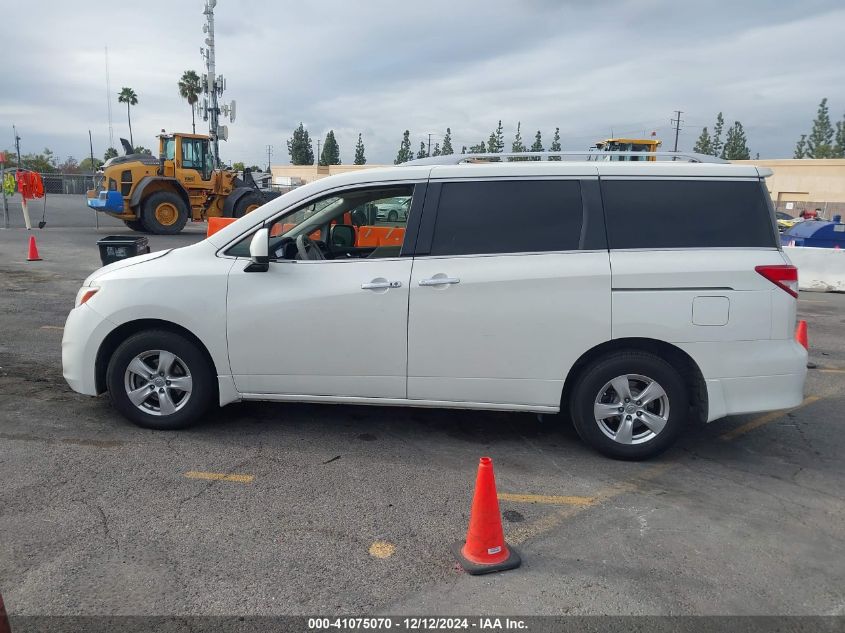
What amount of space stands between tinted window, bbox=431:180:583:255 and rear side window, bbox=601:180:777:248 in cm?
27

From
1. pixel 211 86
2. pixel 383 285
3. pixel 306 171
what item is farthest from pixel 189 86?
pixel 383 285

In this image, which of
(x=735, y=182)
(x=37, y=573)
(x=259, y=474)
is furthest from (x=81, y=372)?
(x=735, y=182)

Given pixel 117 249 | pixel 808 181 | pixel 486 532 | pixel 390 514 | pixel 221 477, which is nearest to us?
pixel 486 532

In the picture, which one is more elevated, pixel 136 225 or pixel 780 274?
pixel 780 274

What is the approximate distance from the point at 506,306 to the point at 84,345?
302 centimetres

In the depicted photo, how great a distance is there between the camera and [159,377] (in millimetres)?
4887

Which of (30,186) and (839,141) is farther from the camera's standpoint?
(839,141)

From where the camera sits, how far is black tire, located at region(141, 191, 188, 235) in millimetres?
20891

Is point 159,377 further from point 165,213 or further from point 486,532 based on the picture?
point 165,213

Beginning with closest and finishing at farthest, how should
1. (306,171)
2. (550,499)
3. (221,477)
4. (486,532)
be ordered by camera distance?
(486,532) < (550,499) < (221,477) < (306,171)

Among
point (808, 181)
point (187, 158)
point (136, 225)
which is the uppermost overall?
point (808, 181)

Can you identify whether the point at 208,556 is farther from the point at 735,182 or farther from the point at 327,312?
the point at 735,182

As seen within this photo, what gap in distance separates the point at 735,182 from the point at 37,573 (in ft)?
15.1

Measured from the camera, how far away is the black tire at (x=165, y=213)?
20.9m
